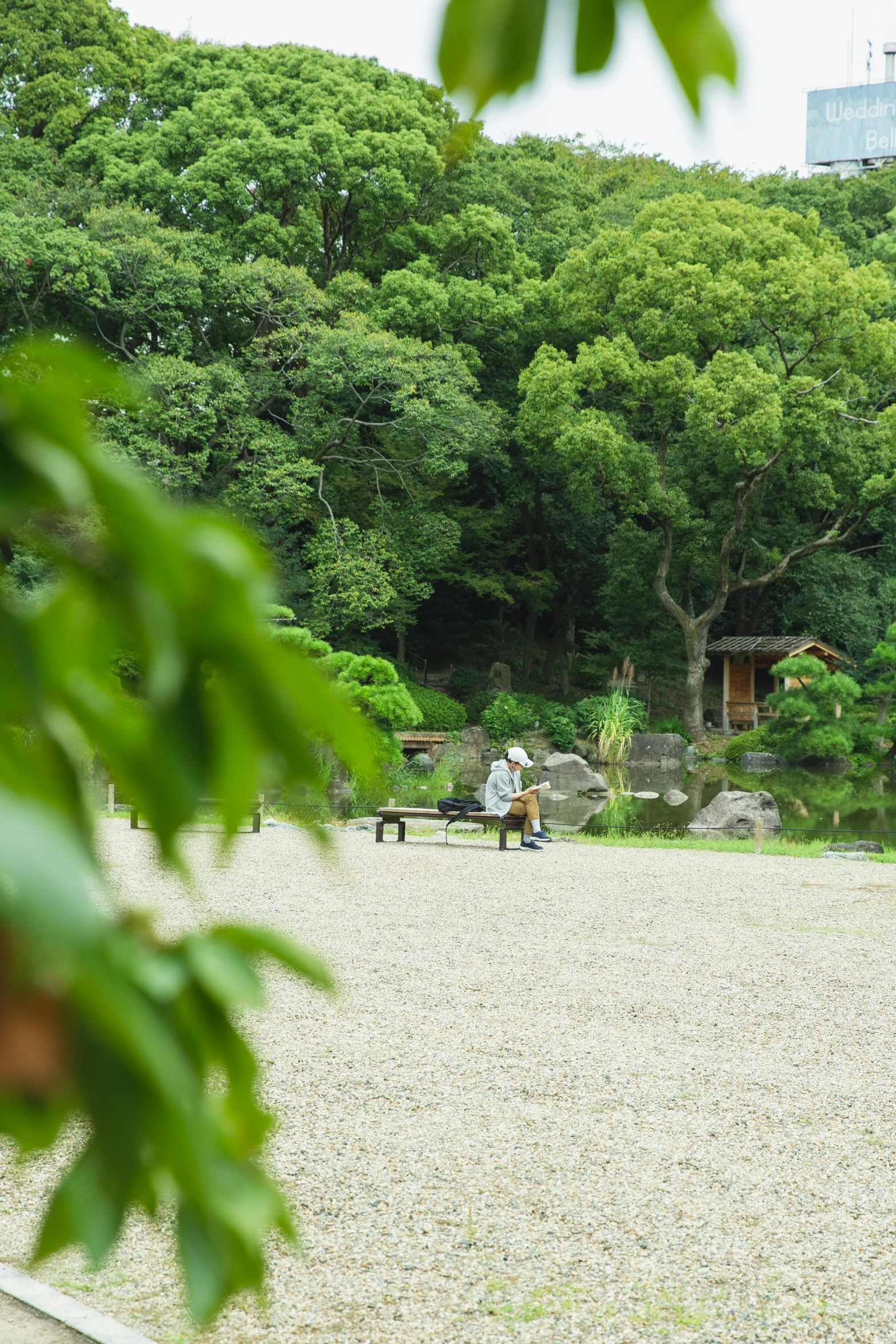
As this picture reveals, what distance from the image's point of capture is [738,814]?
15172 millimetres

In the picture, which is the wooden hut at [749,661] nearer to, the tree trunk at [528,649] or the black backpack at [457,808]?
the tree trunk at [528,649]

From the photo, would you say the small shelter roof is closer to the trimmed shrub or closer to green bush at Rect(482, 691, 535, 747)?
the trimmed shrub

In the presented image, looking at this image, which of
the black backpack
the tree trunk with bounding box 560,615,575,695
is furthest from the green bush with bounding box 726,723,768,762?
the black backpack

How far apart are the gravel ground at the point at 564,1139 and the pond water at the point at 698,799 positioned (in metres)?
6.26

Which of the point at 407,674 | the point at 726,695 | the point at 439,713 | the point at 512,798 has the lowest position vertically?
the point at 512,798

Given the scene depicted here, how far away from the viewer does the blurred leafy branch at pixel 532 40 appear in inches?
17.1

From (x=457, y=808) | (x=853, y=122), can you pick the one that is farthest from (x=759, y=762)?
(x=853, y=122)

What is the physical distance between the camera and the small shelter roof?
28.0 m

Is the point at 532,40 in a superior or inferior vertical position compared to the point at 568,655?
inferior

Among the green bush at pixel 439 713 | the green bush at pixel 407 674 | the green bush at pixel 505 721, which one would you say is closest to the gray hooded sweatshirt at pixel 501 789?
the green bush at pixel 439 713

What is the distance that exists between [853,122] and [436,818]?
40660 millimetres

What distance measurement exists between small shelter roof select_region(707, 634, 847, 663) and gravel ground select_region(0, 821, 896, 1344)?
20.5 metres

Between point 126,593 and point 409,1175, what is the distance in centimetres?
379

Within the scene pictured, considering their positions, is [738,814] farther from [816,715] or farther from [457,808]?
[816,715]
